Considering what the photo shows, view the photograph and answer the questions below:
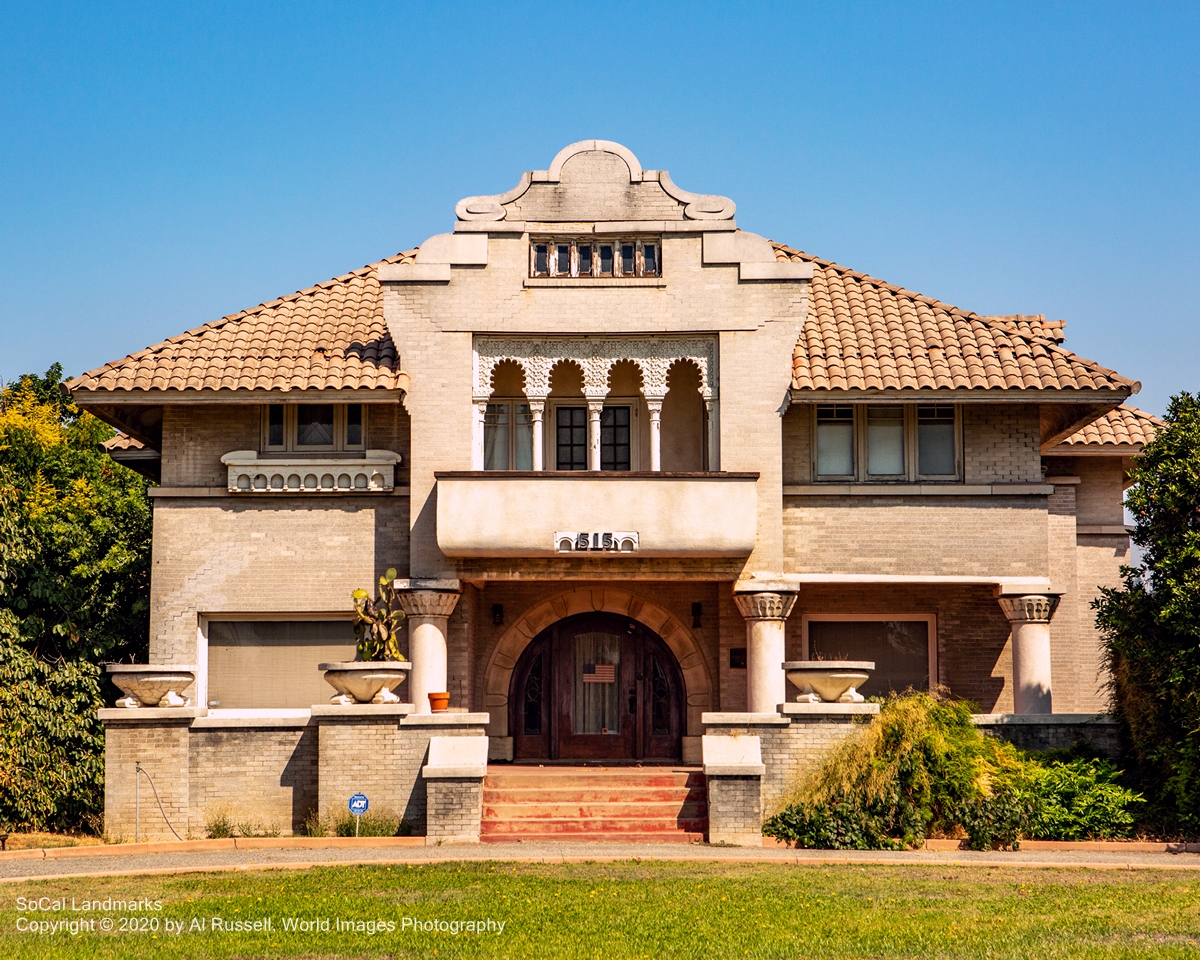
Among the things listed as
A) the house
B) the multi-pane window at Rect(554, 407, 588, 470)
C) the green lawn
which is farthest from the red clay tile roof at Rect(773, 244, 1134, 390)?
the green lawn

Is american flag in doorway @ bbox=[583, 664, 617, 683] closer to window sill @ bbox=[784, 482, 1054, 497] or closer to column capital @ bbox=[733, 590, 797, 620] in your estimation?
column capital @ bbox=[733, 590, 797, 620]

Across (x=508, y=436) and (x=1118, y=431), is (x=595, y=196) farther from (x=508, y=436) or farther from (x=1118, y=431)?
(x=1118, y=431)

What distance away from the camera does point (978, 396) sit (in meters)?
22.6

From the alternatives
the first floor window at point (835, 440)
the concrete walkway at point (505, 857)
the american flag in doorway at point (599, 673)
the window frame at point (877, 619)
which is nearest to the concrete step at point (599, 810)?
the concrete walkway at point (505, 857)

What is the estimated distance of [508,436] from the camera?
24.3 meters

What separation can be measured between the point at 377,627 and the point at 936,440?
956 cm

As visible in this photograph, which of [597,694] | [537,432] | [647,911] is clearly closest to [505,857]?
[647,911]

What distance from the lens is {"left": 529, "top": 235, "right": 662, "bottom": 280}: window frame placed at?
76.1ft

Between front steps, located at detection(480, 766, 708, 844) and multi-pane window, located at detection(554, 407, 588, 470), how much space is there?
18.5 feet

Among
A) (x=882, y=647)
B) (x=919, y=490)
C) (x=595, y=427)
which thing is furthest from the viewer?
(x=882, y=647)

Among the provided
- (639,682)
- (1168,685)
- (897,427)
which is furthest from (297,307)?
(1168,685)

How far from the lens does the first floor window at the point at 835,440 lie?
23703 mm

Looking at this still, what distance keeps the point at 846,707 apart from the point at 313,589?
8705 millimetres

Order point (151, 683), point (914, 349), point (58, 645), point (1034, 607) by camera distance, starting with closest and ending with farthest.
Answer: point (151, 683) < point (1034, 607) < point (914, 349) < point (58, 645)
